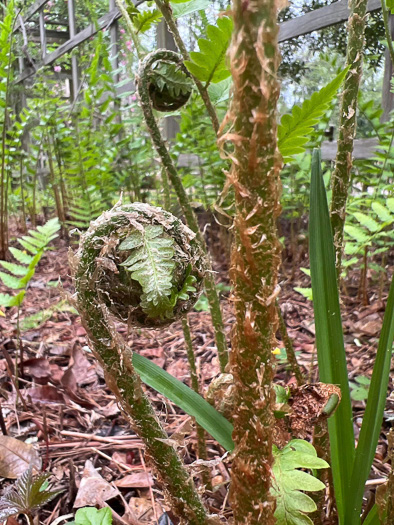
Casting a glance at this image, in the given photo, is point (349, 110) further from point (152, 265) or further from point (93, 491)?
point (93, 491)

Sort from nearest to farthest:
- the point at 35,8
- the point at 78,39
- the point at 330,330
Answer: the point at 330,330 → the point at 78,39 → the point at 35,8

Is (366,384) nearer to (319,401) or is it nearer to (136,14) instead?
(319,401)

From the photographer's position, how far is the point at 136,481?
3.54ft

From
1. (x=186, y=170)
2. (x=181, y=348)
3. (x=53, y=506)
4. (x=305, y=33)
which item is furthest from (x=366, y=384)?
(x=305, y=33)

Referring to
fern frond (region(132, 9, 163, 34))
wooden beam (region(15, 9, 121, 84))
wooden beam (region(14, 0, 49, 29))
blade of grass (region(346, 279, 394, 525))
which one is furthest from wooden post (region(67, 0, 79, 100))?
blade of grass (region(346, 279, 394, 525))

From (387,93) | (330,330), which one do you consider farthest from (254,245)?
(387,93)

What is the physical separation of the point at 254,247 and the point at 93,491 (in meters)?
0.85

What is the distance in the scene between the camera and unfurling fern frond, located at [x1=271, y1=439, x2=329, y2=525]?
0.62 m

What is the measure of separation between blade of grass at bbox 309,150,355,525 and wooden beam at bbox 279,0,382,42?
7.78 ft

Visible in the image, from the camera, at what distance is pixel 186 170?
3061 mm

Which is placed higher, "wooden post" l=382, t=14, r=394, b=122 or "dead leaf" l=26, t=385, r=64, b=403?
"wooden post" l=382, t=14, r=394, b=122

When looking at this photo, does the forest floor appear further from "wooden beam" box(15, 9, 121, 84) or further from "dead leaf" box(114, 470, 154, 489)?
"wooden beam" box(15, 9, 121, 84)

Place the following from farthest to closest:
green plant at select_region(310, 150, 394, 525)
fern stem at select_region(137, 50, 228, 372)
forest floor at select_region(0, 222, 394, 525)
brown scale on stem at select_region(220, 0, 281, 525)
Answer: forest floor at select_region(0, 222, 394, 525) → fern stem at select_region(137, 50, 228, 372) → green plant at select_region(310, 150, 394, 525) → brown scale on stem at select_region(220, 0, 281, 525)

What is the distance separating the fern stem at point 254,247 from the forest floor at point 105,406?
2.8 inches
